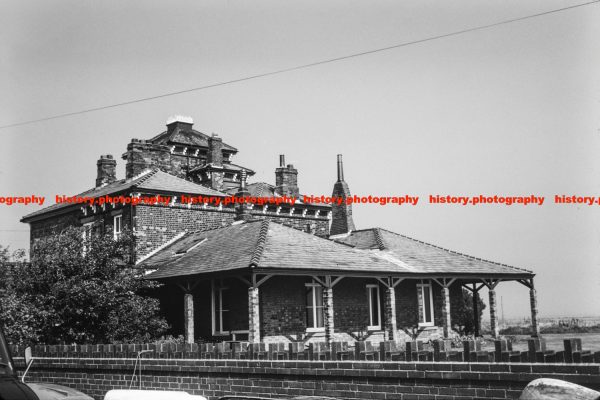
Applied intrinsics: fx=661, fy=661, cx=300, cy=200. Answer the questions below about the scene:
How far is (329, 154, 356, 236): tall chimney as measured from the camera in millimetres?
32875

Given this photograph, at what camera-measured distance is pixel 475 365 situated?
25.0ft

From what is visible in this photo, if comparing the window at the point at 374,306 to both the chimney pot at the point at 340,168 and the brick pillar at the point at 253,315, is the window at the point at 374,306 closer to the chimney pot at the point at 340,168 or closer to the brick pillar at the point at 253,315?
the brick pillar at the point at 253,315

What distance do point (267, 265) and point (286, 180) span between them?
18418 mm

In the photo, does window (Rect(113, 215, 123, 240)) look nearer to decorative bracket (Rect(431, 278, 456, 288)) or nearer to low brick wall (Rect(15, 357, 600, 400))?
decorative bracket (Rect(431, 278, 456, 288))

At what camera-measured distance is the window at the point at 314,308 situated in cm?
2370

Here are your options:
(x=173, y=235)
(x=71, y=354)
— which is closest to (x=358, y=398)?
(x=71, y=354)

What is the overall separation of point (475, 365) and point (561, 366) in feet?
3.39

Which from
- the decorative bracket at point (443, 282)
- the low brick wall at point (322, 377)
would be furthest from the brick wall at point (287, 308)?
the low brick wall at point (322, 377)

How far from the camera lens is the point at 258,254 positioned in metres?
21.2

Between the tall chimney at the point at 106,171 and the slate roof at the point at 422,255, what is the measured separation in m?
12.2

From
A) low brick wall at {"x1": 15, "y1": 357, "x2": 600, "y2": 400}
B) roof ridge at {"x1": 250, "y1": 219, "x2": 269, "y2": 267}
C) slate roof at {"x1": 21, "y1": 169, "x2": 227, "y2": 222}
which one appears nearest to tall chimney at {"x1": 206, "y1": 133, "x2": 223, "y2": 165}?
slate roof at {"x1": 21, "y1": 169, "x2": 227, "y2": 222}

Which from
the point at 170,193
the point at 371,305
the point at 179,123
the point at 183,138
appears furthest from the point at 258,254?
the point at 179,123

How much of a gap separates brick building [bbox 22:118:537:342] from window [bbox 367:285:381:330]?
0.04m

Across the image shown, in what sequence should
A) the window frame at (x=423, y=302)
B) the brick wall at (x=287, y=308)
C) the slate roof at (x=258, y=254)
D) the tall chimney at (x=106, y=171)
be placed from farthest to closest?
the tall chimney at (x=106, y=171) < the window frame at (x=423, y=302) < the brick wall at (x=287, y=308) < the slate roof at (x=258, y=254)
